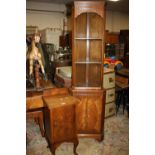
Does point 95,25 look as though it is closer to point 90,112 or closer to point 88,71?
point 88,71

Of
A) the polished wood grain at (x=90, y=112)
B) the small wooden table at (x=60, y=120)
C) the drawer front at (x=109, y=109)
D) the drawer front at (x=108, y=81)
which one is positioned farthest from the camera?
the drawer front at (x=109, y=109)

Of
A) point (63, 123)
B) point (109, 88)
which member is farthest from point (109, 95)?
point (63, 123)

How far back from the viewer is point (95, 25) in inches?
112

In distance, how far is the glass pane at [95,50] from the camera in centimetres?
284

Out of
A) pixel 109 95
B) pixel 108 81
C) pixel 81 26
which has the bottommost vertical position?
pixel 109 95

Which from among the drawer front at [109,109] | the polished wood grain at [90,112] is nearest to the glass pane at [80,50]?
the polished wood grain at [90,112]

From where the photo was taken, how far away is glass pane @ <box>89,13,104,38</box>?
2826mm

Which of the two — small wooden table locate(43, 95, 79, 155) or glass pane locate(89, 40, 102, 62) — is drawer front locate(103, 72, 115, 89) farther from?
small wooden table locate(43, 95, 79, 155)

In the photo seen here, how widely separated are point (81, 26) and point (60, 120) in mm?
1339

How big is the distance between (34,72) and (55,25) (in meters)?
4.34

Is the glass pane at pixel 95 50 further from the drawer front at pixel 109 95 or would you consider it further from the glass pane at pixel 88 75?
the drawer front at pixel 109 95

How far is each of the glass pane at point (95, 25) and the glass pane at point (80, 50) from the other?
168 mm
